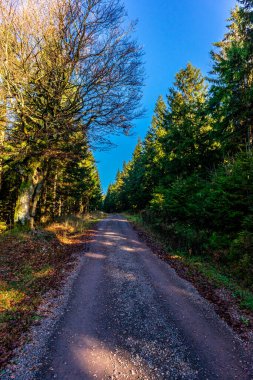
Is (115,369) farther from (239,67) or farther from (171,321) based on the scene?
(239,67)

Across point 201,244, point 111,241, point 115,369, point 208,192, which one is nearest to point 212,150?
point 208,192

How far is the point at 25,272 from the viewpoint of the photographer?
27.9 feet

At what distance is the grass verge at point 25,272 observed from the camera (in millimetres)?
5196

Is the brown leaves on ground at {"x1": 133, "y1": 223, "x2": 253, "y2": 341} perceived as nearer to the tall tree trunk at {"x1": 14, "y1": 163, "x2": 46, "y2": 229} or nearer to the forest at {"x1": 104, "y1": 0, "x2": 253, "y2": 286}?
the forest at {"x1": 104, "y1": 0, "x2": 253, "y2": 286}

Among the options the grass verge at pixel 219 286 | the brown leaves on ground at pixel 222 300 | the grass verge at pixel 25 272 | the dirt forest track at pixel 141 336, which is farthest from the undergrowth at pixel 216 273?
the grass verge at pixel 25 272

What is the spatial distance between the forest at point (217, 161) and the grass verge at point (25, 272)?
288 inches

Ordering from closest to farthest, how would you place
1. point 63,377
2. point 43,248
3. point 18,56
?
point 63,377, point 18,56, point 43,248

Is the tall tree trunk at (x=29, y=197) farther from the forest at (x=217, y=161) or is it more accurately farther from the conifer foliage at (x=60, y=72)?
the forest at (x=217, y=161)

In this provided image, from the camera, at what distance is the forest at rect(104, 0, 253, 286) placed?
10.4 m

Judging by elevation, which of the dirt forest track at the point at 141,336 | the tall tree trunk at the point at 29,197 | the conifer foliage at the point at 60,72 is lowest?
the dirt forest track at the point at 141,336

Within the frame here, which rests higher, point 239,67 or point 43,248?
point 239,67

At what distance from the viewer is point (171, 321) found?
5656 mm

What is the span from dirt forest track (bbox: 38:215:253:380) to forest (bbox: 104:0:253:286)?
379 centimetres

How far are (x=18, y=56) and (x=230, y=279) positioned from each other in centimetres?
1336
